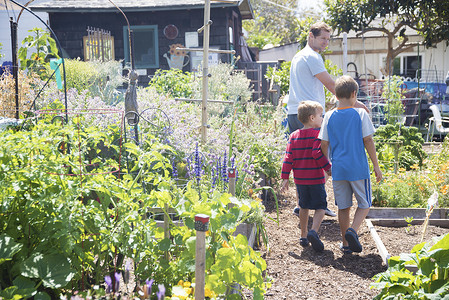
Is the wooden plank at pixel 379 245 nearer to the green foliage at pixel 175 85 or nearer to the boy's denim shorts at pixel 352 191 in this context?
the boy's denim shorts at pixel 352 191

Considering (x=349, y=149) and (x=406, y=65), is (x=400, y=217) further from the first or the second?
(x=406, y=65)

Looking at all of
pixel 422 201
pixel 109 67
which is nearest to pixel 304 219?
pixel 422 201

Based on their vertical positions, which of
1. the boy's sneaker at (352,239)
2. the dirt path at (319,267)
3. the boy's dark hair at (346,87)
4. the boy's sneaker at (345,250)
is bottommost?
the dirt path at (319,267)

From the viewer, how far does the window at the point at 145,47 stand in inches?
575

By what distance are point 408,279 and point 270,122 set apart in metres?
4.71

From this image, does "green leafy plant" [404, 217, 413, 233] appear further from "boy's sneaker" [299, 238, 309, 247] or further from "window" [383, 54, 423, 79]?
"window" [383, 54, 423, 79]

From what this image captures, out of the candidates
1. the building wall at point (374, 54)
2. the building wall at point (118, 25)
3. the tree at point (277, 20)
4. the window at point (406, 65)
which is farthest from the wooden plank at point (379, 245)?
the tree at point (277, 20)

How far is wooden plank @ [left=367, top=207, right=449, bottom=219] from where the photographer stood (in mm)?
4672

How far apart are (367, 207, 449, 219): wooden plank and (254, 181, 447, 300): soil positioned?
297mm

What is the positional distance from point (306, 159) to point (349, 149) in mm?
428

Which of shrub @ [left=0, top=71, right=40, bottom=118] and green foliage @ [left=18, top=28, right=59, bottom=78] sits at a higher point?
green foliage @ [left=18, top=28, right=59, bottom=78]

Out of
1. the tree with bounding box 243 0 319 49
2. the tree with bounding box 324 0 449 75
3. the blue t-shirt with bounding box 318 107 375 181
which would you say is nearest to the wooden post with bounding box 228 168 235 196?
the blue t-shirt with bounding box 318 107 375 181

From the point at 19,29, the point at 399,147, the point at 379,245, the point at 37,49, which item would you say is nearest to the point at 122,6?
the point at 19,29

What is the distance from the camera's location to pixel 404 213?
15.6 feet
